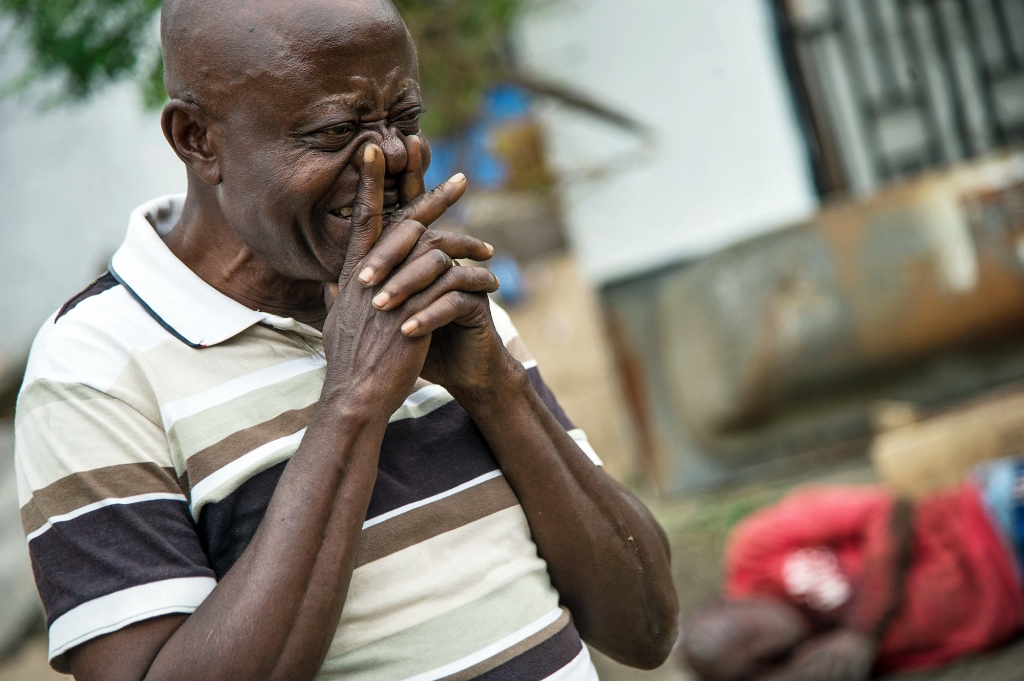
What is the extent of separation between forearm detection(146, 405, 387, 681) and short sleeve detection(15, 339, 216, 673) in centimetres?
7

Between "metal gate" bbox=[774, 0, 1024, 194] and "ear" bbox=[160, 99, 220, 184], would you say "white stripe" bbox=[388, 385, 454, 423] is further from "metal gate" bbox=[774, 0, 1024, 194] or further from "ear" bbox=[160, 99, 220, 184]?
"metal gate" bbox=[774, 0, 1024, 194]

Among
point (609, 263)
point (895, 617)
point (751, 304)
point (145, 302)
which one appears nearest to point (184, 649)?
point (145, 302)

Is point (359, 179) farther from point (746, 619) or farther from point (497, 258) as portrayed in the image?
point (497, 258)

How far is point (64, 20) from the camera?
321 centimetres

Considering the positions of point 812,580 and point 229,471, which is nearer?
point 229,471

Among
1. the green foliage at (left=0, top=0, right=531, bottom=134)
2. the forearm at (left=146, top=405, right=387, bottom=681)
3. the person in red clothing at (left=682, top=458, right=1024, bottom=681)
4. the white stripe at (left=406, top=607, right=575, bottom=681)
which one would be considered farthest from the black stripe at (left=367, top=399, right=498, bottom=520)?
the person in red clothing at (left=682, top=458, right=1024, bottom=681)

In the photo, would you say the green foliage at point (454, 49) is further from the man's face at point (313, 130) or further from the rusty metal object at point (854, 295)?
the man's face at point (313, 130)

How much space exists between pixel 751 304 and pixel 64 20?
3.62m

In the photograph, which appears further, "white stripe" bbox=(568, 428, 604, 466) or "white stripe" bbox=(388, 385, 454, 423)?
"white stripe" bbox=(568, 428, 604, 466)

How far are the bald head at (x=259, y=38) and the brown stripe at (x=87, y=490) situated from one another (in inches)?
19.4

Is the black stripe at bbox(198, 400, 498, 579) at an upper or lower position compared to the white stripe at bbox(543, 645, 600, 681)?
upper

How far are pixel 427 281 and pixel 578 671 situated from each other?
2.07 feet

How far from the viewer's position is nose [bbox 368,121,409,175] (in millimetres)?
1267

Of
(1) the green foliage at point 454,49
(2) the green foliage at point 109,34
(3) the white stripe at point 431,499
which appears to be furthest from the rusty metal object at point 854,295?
(3) the white stripe at point 431,499
